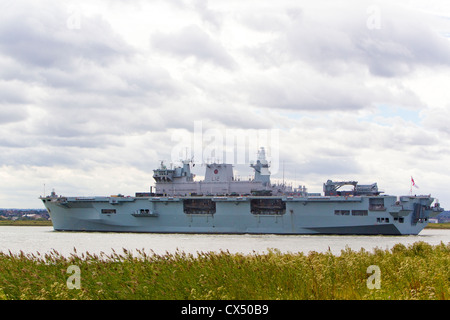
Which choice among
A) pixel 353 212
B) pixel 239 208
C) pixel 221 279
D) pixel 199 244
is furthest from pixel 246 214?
pixel 221 279

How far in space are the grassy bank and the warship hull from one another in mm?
34967

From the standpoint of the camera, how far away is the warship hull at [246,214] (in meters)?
49.8

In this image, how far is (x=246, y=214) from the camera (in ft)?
172

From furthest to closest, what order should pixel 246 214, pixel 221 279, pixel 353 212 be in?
1. pixel 246 214
2. pixel 353 212
3. pixel 221 279

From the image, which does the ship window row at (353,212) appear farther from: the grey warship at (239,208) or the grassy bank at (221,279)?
the grassy bank at (221,279)

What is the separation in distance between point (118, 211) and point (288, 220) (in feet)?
52.2

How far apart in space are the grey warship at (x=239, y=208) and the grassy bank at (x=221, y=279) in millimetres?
35029

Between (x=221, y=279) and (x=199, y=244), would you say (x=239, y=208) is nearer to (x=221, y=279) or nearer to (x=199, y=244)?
(x=199, y=244)

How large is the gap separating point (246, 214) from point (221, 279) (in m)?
40.0

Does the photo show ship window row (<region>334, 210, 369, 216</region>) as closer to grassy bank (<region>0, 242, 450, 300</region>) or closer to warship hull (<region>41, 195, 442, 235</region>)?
warship hull (<region>41, 195, 442, 235</region>)

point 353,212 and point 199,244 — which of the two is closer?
point 199,244

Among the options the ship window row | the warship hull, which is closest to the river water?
the warship hull

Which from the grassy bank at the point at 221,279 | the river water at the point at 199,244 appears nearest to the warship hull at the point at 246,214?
the river water at the point at 199,244
